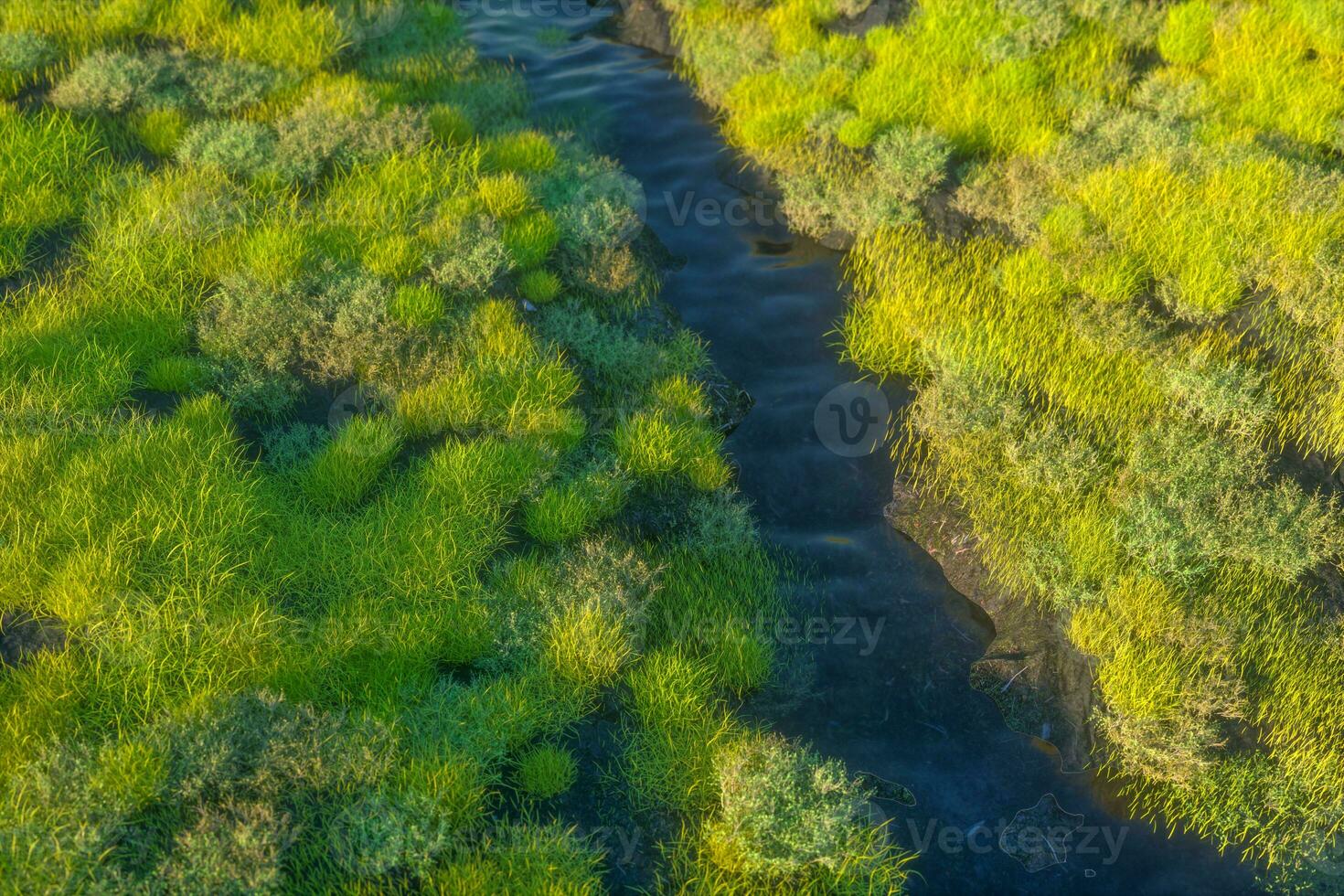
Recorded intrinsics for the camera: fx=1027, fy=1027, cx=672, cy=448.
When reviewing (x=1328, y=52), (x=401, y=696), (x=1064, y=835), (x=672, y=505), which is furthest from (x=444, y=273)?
(x=1328, y=52)

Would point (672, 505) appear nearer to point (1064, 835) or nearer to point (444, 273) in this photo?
point (444, 273)
